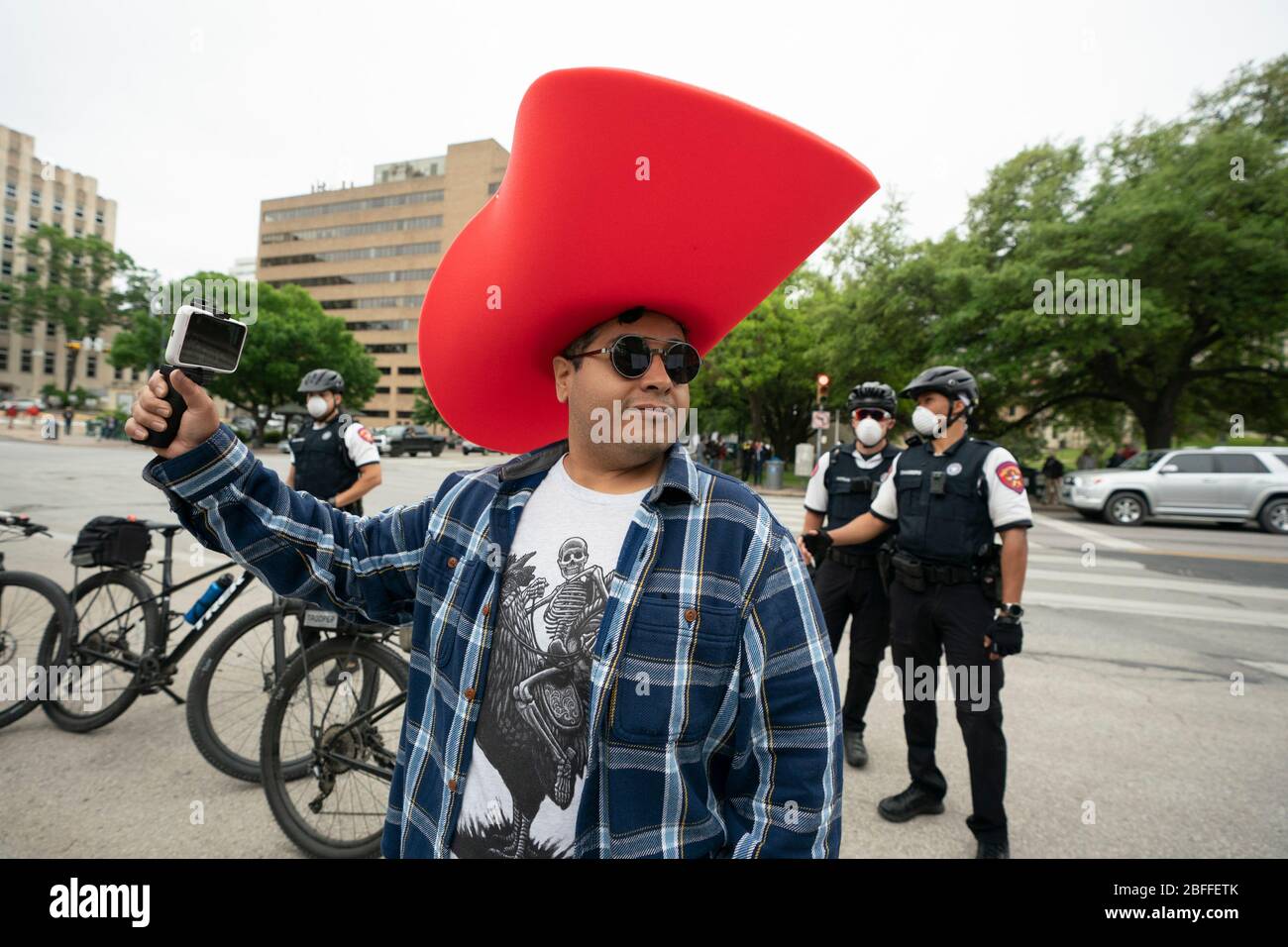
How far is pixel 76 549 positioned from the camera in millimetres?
3551

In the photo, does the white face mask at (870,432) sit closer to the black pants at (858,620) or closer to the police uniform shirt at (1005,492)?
the black pants at (858,620)

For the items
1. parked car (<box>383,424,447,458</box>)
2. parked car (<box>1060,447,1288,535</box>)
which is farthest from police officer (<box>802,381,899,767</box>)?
parked car (<box>383,424,447,458</box>)

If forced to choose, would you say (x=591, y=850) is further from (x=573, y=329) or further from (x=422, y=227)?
(x=422, y=227)

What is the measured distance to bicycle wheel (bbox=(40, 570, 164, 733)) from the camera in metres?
3.52

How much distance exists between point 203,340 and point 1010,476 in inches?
123

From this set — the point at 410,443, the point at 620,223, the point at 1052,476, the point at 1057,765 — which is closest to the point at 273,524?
the point at 620,223

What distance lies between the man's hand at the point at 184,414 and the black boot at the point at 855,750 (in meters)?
3.52

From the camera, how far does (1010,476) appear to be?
119 inches

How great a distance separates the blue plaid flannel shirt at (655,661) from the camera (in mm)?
1212

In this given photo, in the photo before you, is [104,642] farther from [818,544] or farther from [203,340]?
[818,544]

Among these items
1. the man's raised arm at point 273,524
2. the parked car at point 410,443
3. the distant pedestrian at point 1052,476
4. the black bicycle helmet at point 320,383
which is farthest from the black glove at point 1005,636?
the parked car at point 410,443

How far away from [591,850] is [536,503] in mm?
729

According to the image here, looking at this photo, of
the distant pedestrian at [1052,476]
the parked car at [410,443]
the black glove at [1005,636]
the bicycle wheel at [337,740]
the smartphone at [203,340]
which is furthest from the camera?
the parked car at [410,443]
